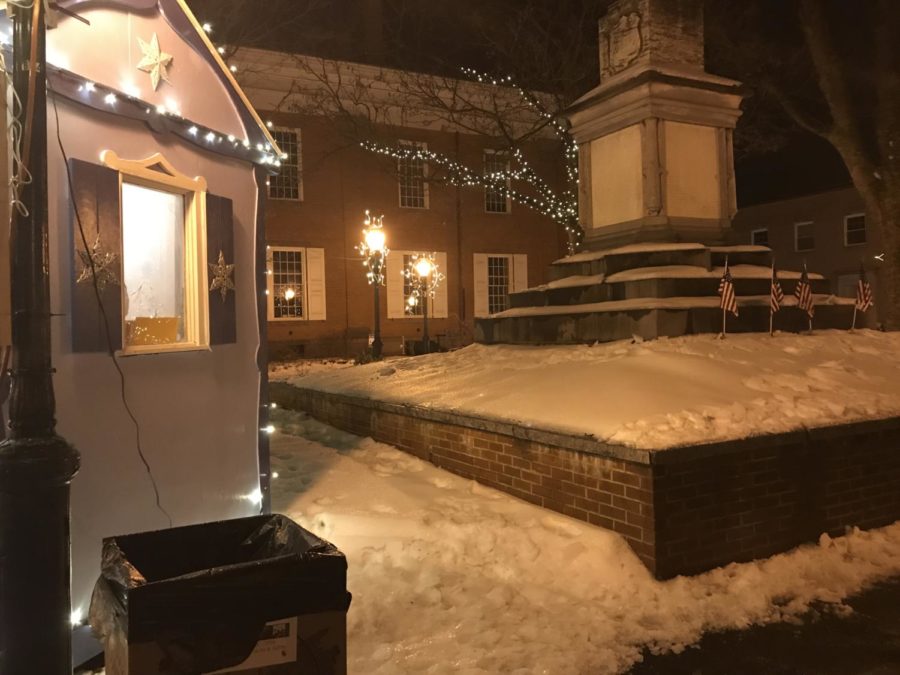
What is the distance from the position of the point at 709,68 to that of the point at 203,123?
13825 mm

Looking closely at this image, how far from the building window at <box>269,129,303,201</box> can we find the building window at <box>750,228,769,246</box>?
23.5 m

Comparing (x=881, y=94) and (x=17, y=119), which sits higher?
(x=881, y=94)

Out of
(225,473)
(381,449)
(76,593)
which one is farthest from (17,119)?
(381,449)

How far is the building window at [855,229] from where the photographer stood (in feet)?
102

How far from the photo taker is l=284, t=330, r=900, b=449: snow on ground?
5480 millimetres

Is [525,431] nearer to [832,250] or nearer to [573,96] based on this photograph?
[573,96]

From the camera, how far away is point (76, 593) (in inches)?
157

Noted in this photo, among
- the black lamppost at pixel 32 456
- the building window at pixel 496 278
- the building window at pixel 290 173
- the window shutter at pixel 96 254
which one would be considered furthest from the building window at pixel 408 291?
the black lamppost at pixel 32 456

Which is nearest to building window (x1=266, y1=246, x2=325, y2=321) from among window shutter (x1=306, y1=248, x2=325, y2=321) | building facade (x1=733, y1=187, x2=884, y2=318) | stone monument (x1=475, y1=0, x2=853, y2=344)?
window shutter (x1=306, y1=248, x2=325, y2=321)

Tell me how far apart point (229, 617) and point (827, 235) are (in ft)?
116

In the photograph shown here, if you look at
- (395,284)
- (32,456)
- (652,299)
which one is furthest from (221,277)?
(395,284)

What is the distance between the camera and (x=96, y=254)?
414 centimetres

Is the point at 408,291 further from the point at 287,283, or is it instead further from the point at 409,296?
the point at 287,283

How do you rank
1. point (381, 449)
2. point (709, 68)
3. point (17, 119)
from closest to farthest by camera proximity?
point (17, 119) → point (381, 449) → point (709, 68)
